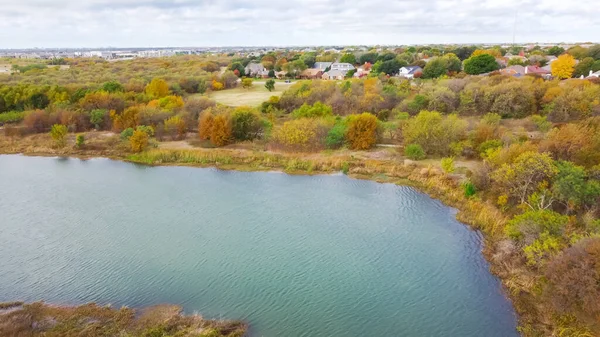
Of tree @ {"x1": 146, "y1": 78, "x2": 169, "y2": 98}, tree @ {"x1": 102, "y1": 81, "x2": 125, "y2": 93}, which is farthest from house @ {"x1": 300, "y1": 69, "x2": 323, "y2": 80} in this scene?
tree @ {"x1": 102, "y1": 81, "x2": 125, "y2": 93}

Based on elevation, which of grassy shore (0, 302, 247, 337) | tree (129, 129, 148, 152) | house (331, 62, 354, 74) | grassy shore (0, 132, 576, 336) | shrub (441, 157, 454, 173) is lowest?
grassy shore (0, 302, 247, 337)

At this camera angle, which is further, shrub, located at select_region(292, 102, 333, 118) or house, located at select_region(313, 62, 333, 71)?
house, located at select_region(313, 62, 333, 71)

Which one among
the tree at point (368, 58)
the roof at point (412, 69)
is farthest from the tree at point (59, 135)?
Result: the tree at point (368, 58)

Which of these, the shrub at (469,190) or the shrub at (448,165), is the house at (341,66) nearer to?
the shrub at (448,165)

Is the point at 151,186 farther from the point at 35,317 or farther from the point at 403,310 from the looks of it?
the point at 403,310

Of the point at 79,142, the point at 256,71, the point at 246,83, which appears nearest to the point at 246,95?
the point at 246,83

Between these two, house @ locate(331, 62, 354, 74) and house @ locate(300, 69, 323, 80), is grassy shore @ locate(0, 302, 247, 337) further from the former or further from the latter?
house @ locate(331, 62, 354, 74)

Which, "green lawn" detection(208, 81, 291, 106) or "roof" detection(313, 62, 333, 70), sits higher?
"roof" detection(313, 62, 333, 70)
